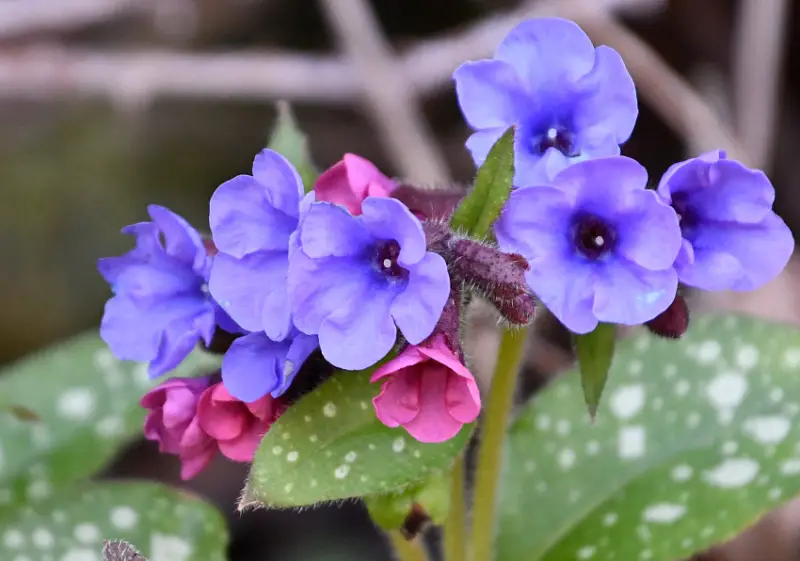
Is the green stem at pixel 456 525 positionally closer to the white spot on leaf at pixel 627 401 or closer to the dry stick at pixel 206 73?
the white spot on leaf at pixel 627 401

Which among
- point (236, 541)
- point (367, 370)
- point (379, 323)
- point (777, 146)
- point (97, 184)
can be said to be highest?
point (379, 323)

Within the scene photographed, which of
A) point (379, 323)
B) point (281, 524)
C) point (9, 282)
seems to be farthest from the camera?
point (9, 282)

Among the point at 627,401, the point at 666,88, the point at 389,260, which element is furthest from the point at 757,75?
the point at 389,260

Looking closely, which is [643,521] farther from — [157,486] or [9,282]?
[9,282]

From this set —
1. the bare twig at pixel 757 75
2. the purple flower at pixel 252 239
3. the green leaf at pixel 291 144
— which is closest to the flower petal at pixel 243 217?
the purple flower at pixel 252 239

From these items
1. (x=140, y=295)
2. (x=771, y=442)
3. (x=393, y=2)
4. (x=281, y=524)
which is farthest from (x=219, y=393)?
(x=393, y=2)

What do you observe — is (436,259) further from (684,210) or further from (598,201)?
(684,210)

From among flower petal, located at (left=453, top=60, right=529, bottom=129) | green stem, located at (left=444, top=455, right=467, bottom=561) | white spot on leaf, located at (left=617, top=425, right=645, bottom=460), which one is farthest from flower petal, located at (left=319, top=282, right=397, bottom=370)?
white spot on leaf, located at (left=617, top=425, right=645, bottom=460)
